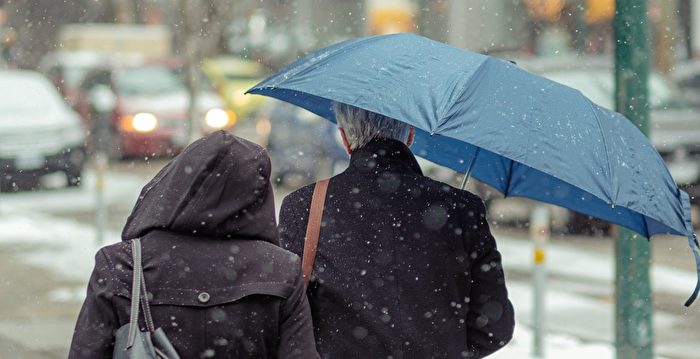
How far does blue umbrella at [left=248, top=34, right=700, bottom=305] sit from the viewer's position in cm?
344

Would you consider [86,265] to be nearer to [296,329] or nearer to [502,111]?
[502,111]

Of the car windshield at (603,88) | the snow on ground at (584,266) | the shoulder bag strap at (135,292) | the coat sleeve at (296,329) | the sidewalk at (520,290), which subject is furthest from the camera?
the car windshield at (603,88)

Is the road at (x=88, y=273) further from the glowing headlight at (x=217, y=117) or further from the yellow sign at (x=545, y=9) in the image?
the yellow sign at (x=545, y=9)

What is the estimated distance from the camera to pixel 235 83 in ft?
84.0

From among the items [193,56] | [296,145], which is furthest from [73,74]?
[296,145]

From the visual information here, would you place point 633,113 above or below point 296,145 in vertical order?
above

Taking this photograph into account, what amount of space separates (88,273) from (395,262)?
8.04m

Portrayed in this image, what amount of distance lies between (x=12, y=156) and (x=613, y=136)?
14684mm

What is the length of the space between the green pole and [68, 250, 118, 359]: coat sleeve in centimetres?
375

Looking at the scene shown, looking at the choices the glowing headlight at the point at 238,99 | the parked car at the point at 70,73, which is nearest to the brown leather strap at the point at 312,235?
the parked car at the point at 70,73

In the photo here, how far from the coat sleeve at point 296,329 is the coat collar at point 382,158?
18.7 inches

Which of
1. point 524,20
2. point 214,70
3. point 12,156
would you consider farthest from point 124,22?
point 12,156

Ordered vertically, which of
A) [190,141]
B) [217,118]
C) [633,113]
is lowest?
[217,118]

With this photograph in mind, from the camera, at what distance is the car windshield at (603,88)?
13188mm
